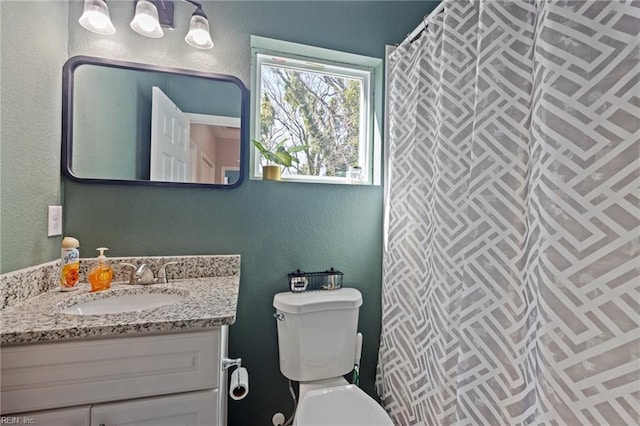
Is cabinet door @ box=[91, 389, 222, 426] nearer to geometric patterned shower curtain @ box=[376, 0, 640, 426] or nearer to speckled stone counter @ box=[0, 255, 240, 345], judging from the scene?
speckled stone counter @ box=[0, 255, 240, 345]

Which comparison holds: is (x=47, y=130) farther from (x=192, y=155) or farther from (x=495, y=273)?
(x=495, y=273)

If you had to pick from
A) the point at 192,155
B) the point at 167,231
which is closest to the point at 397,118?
the point at 192,155

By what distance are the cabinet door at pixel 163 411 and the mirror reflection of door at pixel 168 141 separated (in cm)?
90

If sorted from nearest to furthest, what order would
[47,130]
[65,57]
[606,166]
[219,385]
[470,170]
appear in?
1. [606,166]
2. [219,385]
3. [470,170]
4. [47,130]
5. [65,57]

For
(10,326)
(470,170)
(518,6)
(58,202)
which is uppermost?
(518,6)

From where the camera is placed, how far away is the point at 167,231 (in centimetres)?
137

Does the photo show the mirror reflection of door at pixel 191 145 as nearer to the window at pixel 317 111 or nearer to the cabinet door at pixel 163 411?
the window at pixel 317 111

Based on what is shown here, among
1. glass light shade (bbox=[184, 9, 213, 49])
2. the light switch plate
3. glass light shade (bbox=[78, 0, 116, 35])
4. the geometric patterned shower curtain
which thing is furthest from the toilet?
glass light shade (bbox=[78, 0, 116, 35])

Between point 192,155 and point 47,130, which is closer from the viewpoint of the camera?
point 47,130

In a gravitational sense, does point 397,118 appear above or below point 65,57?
below

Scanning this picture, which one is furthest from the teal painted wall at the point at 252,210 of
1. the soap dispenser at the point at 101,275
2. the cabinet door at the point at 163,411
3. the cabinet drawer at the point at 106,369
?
the cabinet door at the point at 163,411

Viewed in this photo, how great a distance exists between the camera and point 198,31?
133 centimetres

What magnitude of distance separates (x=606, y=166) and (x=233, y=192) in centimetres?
132

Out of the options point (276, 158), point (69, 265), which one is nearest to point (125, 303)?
point (69, 265)
